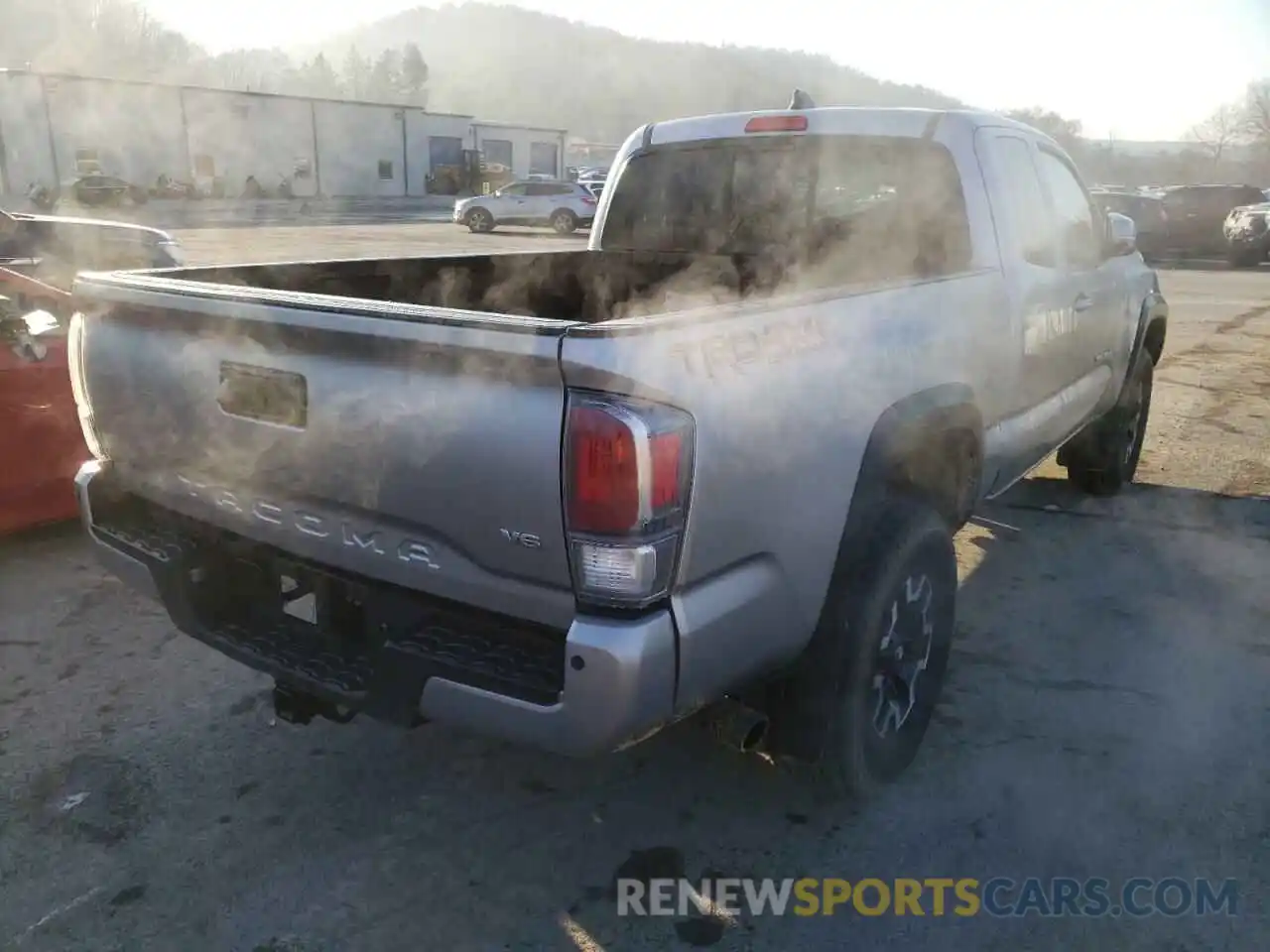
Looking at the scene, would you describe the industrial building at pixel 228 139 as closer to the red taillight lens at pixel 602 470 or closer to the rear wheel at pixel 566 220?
the rear wheel at pixel 566 220

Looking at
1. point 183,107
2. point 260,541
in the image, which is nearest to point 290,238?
point 183,107

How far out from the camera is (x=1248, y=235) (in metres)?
20.1

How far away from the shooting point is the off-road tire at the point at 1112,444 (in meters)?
5.50

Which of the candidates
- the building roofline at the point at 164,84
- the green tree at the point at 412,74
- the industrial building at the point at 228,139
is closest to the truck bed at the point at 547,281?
the building roofline at the point at 164,84

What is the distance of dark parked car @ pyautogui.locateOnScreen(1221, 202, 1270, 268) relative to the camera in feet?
65.4

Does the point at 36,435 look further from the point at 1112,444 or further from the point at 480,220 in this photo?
the point at 480,220

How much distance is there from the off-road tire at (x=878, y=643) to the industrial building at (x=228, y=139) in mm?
28804

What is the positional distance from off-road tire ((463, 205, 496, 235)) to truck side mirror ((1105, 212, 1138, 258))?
26.7 metres

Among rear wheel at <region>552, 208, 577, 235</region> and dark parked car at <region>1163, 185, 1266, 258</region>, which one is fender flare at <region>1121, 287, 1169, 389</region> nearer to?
dark parked car at <region>1163, 185, 1266, 258</region>

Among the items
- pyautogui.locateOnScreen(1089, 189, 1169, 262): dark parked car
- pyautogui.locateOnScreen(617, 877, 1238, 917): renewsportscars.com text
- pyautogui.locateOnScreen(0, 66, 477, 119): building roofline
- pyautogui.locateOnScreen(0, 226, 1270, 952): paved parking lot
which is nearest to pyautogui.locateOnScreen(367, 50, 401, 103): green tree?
pyautogui.locateOnScreen(0, 66, 477, 119): building roofline

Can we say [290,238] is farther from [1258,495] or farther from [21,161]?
[1258,495]

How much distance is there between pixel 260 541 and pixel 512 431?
887 millimetres

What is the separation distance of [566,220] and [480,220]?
2.62m

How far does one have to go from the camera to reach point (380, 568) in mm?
2285
